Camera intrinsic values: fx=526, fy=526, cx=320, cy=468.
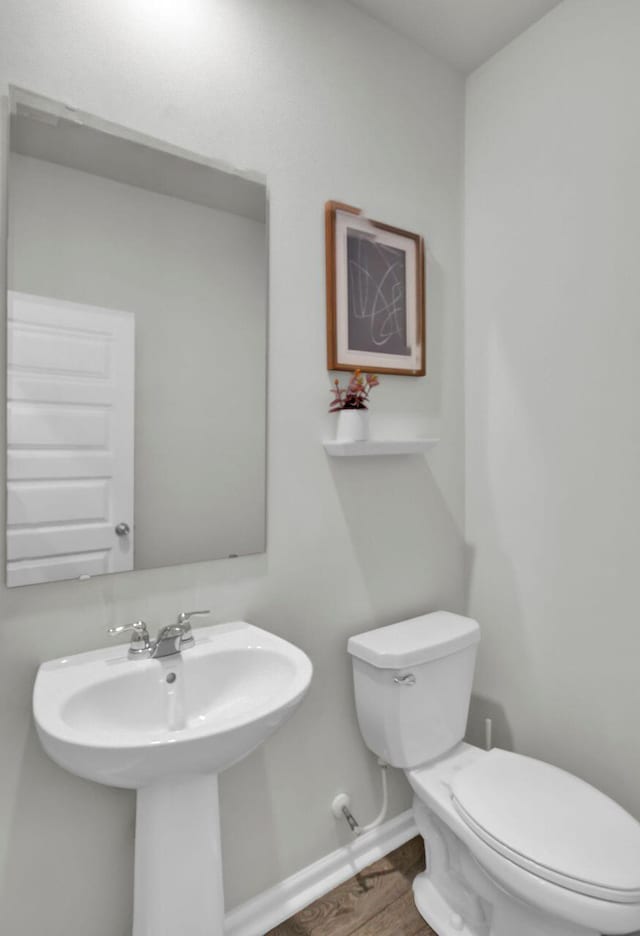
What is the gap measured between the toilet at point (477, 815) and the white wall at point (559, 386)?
238mm

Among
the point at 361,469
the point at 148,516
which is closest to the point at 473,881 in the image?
the point at 361,469

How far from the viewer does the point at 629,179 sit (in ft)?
4.80

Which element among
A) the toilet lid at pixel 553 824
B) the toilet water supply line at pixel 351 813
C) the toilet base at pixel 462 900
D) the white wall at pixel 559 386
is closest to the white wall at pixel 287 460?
the toilet water supply line at pixel 351 813

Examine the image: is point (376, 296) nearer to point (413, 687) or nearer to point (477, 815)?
point (413, 687)

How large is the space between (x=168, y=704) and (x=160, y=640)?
0.14 m

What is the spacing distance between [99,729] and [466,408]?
153cm

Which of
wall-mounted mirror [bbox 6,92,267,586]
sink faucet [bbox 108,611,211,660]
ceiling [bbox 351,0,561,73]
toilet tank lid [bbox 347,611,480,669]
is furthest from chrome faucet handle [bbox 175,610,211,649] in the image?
ceiling [bbox 351,0,561,73]

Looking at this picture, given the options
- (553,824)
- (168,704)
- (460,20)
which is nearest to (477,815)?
(553,824)

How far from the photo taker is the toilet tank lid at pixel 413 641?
4.83 ft

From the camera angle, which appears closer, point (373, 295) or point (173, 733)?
point (173, 733)

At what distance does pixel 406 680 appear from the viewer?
148 cm

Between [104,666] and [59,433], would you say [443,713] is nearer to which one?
[104,666]

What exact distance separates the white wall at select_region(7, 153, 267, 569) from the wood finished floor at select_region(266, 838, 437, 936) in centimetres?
103

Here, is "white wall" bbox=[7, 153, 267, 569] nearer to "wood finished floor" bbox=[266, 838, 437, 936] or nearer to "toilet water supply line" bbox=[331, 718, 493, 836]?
"toilet water supply line" bbox=[331, 718, 493, 836]
